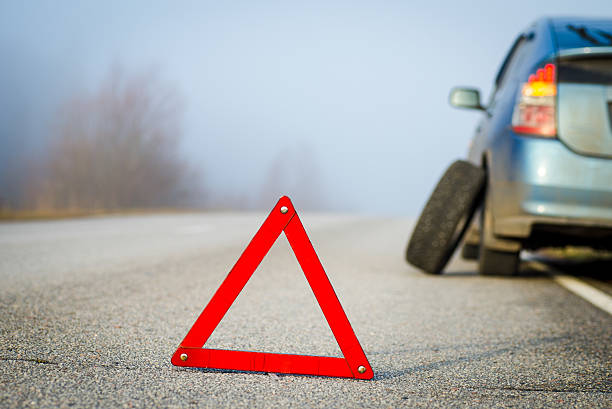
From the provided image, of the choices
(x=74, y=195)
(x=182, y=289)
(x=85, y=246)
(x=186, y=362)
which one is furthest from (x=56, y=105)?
(x=186, y=362)

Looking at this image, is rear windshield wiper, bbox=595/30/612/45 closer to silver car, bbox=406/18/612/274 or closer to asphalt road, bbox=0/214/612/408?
silver car, bbox=406/18/612/274

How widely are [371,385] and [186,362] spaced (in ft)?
2.59

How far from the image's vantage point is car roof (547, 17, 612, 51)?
4.47 meters

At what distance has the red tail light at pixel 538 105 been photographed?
439 cm

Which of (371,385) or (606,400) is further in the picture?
(371,385)

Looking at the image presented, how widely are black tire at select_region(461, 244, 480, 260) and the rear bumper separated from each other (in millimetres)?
3125

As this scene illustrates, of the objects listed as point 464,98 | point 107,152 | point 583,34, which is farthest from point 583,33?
point 107,152

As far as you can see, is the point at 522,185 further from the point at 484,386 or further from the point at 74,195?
the point at 74,195

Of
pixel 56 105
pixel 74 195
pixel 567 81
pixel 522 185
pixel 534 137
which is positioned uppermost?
pixel 567 81

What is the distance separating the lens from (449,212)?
17.4 ft

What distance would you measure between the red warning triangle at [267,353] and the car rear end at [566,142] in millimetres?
Result: 2579

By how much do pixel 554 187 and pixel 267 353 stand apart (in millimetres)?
2850

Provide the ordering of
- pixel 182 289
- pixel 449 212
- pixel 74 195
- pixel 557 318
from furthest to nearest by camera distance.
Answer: pixel 74 195 → pixel 449 212 → pixel 182 289 → pixel 557 318

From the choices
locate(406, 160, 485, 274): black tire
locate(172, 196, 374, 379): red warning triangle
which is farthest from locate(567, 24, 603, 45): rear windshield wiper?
locate(172, 196, 374, 379): red warning triangle
